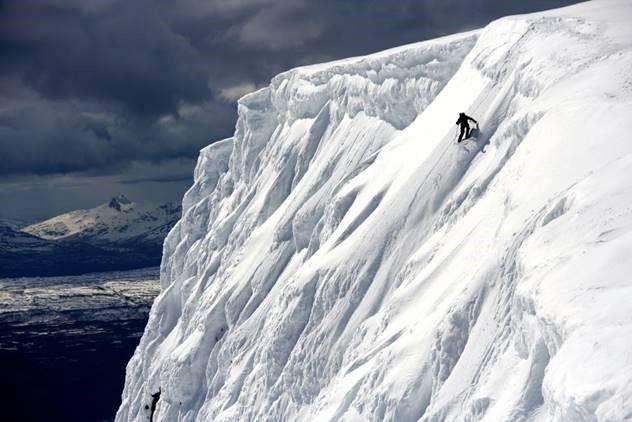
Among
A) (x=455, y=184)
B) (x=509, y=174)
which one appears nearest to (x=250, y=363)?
(x=455, y=184)

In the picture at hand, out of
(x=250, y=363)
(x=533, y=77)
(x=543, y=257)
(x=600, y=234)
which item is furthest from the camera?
(x=250, y=363)

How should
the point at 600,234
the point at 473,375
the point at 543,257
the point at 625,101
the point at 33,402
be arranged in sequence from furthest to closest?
the point at 33,402
the point at 625,101
the point at 473,375
the point at 543,257
the point at 600,234

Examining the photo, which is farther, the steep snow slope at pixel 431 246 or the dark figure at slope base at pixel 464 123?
the dark figure at slope base at pixel 464 123

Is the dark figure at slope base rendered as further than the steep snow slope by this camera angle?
Yes

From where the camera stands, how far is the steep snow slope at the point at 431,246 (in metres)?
16.6

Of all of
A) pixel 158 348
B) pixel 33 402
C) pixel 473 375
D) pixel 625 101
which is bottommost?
pixel 33 402

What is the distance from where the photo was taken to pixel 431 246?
29797 millimetres

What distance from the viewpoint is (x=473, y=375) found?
66.7 ft

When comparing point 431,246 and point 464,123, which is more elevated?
point 464,123

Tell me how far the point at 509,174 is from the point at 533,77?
4.75 m

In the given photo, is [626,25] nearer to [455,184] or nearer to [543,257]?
[455,184]

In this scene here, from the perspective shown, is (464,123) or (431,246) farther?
(464,123)

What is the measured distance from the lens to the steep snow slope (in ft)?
54.4

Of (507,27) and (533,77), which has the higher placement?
(507,27)
